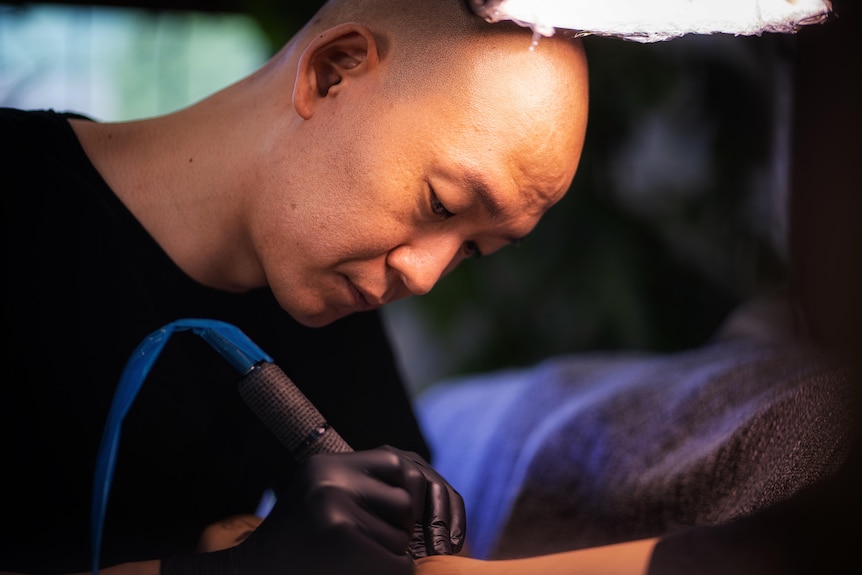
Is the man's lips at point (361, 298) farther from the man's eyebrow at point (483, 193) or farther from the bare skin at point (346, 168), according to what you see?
the man's eyebrow at point (483, 193)

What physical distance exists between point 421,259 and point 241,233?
0.51 ft

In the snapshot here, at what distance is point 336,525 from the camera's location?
1.48 ft

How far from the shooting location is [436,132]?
550 millimetres

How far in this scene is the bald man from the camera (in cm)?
55

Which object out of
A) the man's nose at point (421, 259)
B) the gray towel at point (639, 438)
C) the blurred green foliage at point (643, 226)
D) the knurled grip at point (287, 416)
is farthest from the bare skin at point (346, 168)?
the blurred green foliage at point (643, 226)

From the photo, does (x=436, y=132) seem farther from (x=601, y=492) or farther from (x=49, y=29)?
(x=49, y=29)

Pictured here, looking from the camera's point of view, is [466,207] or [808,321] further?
[808,321]

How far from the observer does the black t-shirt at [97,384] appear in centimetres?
56

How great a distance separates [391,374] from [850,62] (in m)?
0.48

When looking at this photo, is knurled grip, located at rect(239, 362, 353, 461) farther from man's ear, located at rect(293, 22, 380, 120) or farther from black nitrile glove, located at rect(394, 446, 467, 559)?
man's ear, located at rect(293, 22, 380, 120)

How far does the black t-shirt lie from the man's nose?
0.12m

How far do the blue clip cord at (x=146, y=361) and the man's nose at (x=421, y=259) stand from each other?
0.37ft

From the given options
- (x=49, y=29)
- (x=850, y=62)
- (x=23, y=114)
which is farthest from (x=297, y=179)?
(x=49, y=29)

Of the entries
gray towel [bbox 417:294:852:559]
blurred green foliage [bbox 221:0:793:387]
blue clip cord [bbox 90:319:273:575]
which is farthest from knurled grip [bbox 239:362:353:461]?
blurred green foliage [bbox 221:0:793:387]
